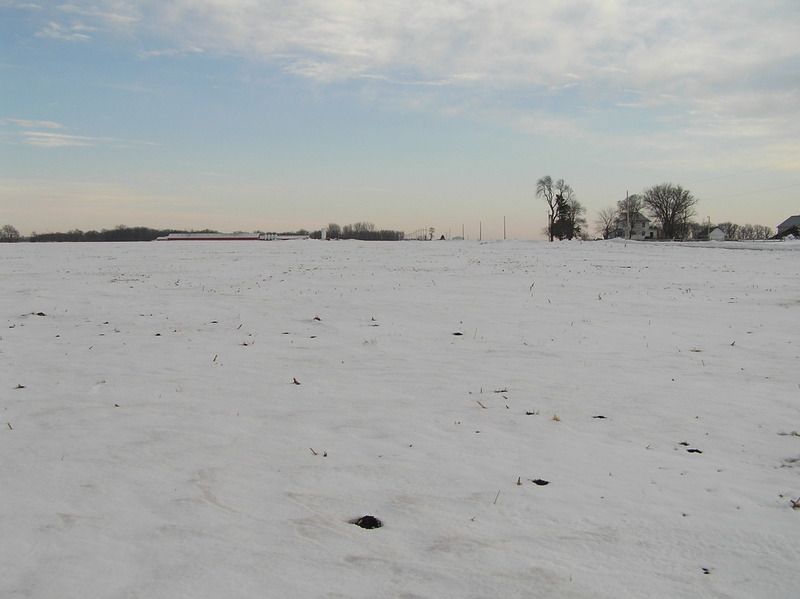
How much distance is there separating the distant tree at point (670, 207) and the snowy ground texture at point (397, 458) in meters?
102

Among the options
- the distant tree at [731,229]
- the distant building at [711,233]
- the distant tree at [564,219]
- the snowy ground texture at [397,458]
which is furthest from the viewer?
the distant tree at [731,229]

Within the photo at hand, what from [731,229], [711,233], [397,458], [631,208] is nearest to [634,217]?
[631,208]

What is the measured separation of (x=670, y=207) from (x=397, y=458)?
363 ft

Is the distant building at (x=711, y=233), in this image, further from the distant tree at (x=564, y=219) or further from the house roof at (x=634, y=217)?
A: the distant tree at (x=564, y=219)

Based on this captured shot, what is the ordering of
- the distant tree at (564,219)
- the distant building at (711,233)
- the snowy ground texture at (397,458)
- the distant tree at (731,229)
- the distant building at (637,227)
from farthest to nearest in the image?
the distant tree at (731,229) < the distant building at (711,233) < the distant building at (637,227) < the distant tree at (564,219) < the snowy ground texture at (397,458)

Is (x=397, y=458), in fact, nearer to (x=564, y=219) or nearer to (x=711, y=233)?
(x=564, y=219)

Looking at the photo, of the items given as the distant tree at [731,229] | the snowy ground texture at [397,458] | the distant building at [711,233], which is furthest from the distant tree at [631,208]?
the snowy ground texture at [397,458]

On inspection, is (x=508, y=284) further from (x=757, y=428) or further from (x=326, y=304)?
(x=757, y=428)

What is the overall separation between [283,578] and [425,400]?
122 inches

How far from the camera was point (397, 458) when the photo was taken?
4270mm

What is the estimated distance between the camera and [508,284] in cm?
1597

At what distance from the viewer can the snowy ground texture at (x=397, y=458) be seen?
284 centimetres

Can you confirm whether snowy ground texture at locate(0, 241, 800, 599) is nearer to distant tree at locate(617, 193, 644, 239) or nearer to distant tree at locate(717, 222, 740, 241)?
distant tree at locate(617, 193, 644, 239)

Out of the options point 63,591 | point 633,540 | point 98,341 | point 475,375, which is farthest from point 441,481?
point 98,341
